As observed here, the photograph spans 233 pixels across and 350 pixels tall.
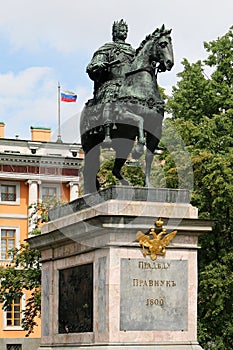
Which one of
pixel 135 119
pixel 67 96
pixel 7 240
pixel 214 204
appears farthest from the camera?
pixel 7 240

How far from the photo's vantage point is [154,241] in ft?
55.6

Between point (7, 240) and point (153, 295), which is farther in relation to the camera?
point (7, 240)

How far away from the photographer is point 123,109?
17.8m

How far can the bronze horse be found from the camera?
58.4ft

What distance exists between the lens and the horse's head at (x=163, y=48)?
17844mm

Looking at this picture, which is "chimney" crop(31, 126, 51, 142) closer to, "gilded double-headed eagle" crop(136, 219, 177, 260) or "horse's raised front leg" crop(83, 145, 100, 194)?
"horse's raised front leg" crop(83, 145, 100, 194)

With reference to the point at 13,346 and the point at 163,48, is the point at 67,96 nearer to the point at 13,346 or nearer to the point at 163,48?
the point at 13,346

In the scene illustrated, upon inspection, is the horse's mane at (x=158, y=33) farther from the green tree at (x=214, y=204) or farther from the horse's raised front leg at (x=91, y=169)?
the green tree at (x=214, y=204)

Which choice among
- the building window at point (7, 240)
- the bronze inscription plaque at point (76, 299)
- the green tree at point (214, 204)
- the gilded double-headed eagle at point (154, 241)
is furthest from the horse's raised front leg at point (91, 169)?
the building window at point (7, 240)

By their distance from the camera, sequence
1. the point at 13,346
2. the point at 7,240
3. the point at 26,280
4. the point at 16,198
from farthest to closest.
A: the point at 16,198 < the point at 7,240 < the point at 13,346 < the point at 26,280

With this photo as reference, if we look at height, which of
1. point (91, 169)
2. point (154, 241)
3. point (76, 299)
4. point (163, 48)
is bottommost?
point (76, 299)

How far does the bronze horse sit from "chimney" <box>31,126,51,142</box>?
4699 cm

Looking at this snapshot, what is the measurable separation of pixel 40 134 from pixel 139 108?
1888 inches

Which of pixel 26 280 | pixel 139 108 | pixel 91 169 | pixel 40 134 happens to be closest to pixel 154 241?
pixel 139 108
